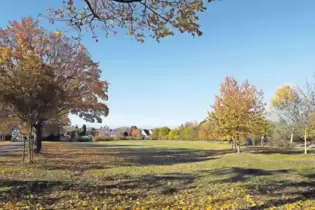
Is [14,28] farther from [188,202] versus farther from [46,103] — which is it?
[188,202]

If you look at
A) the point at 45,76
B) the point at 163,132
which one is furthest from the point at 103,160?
the point at 163,132

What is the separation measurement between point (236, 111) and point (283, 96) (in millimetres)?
21792

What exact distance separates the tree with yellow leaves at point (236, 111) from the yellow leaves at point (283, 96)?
18.2 meters

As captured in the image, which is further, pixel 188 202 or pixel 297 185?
pixel 297 185

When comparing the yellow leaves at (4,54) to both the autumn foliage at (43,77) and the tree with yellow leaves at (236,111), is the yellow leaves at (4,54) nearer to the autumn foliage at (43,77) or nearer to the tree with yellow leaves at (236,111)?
the autumn foliage at (43,77)

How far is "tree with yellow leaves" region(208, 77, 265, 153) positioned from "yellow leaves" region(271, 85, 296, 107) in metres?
18.2

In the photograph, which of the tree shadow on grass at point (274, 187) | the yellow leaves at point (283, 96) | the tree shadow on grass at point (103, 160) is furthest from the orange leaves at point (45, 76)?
the yellow leaves at point (283, 96)

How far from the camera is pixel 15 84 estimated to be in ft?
50.3

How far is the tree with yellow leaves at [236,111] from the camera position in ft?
89.4

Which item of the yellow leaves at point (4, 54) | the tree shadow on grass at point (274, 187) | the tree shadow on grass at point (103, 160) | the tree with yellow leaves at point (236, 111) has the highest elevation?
the yellow leaves at point (4, 54)

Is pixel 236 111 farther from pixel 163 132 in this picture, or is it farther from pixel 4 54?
pixel 163 132

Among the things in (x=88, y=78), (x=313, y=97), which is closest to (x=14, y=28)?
(x=88, y=78)

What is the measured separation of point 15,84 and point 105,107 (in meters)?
13.0

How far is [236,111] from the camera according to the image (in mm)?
27375
